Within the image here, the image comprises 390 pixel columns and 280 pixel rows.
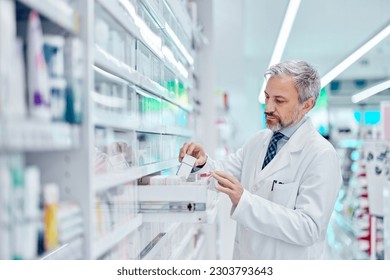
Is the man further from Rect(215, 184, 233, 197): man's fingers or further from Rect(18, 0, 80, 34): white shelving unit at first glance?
Rect(18, 0, 80, 34): white shelving unit

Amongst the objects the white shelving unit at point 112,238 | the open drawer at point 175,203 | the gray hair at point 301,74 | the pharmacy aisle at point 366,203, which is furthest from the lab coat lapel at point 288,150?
the pharmacy aisle at point 366,203

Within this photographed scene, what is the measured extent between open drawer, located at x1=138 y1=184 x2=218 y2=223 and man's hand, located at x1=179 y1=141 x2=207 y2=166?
16.6 inches

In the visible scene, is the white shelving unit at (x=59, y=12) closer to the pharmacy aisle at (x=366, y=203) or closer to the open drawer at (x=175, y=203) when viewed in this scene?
the open drawer at (x=175, y=203)

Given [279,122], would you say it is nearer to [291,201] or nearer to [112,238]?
[291,201]

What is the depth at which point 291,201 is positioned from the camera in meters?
2.04

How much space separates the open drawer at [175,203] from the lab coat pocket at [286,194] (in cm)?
38

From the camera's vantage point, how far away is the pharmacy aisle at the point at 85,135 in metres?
0.91

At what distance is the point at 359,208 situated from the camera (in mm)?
6297

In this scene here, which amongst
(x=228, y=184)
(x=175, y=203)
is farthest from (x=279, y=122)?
(x=175, y=203)

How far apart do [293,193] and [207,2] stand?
8.58 ft

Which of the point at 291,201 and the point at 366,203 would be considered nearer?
the point at 291,201

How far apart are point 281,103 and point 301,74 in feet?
0.50

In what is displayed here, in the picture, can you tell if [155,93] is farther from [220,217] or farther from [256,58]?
[256,58]
